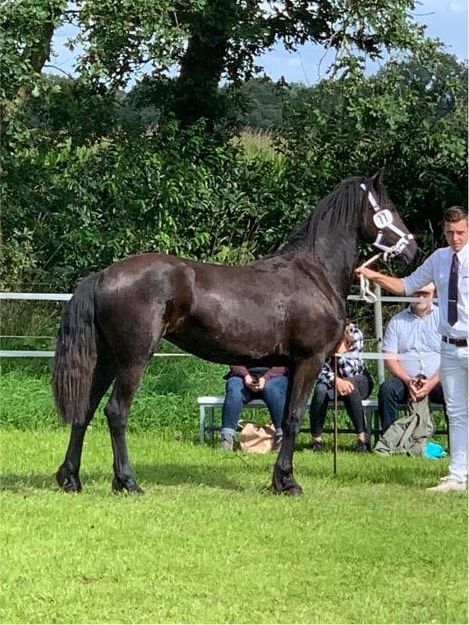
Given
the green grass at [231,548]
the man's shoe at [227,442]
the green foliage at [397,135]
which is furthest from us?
the green foliage at [397,135]

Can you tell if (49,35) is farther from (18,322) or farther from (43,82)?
(18,322)

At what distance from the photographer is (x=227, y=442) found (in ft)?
31.1

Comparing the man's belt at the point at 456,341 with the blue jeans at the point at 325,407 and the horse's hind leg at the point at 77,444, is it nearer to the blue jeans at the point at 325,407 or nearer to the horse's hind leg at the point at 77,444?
the blue jeans at the point at 325,407

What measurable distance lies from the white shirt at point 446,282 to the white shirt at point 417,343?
5.94ft

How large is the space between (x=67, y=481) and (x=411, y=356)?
361 centimetres

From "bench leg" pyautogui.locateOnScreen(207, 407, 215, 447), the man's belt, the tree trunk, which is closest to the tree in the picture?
the tree trunk

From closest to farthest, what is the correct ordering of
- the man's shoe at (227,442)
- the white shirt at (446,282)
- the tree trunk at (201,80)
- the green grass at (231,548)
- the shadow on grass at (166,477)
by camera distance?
the green grass at (231,548)
the white shirt at (446,282)
the shadow on grass at (166,477)
the man's shoe at (227,442)
the tree trunk at (201,80)

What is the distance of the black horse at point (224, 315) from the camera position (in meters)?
7.11

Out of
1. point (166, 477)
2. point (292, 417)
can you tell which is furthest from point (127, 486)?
point (292, 417)

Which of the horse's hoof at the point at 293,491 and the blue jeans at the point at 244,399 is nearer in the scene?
the horse's hoof at the point at 293,491

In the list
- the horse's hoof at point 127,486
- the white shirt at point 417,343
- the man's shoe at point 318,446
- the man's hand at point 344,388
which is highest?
the white shirt at point 417,343

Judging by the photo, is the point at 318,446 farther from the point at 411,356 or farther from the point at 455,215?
the point at 455,215

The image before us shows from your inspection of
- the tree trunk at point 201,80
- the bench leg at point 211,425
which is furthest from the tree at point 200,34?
the bench leg at point 211,425

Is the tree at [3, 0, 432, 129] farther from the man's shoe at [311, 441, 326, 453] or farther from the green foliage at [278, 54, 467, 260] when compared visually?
the man's shoe at [311, 441, 326, 453]
